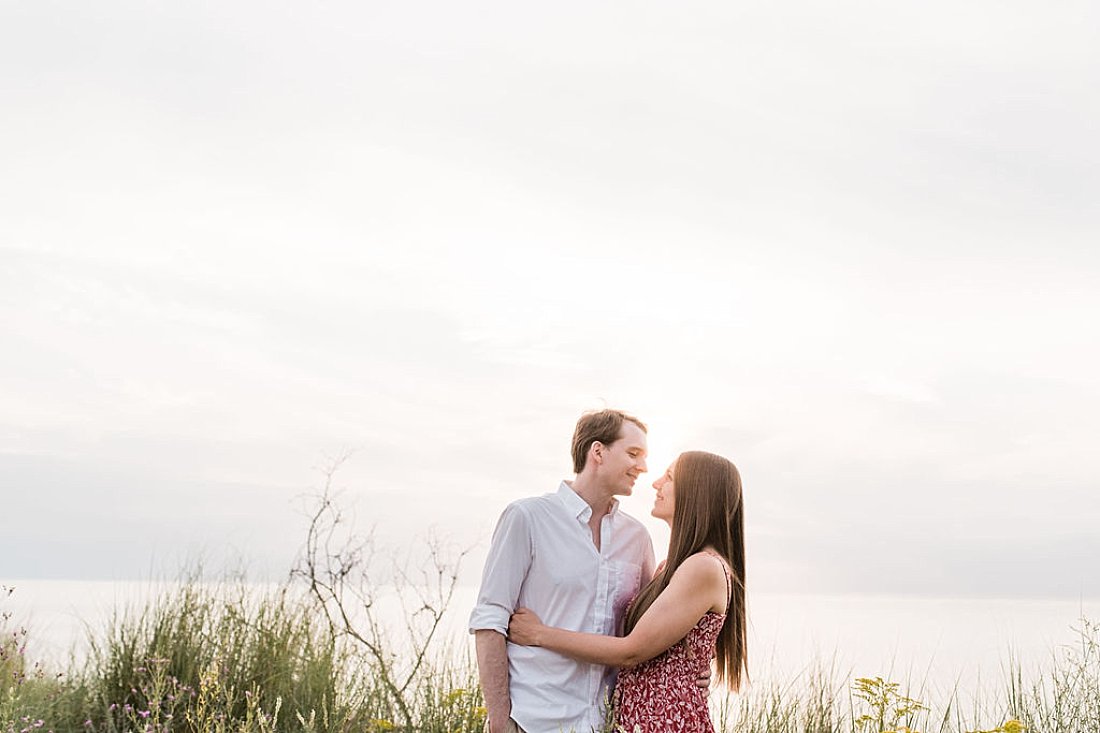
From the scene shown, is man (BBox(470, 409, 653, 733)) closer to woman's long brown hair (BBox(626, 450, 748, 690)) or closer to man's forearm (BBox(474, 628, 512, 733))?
man's forearm (BBox(474, 628, 512, 733))

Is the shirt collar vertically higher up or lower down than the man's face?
lower down

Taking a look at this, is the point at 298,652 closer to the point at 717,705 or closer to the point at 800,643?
the point at 717,705

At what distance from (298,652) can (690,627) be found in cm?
421

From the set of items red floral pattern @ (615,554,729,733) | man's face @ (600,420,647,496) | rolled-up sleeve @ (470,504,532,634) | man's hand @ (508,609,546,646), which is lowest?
red floral pattern @ (615,554,729,733)

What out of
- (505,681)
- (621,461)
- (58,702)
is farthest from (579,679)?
(58,702)

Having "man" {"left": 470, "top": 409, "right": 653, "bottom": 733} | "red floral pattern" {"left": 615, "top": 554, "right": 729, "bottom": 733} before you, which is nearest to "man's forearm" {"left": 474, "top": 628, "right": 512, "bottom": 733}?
"man" {"left": 470, "top": 409, "right": 653, "bottom": 733}

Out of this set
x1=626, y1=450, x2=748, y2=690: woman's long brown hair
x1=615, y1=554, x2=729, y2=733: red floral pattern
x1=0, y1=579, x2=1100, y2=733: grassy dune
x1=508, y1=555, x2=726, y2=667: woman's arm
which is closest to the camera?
x1=508, y1=555, x2=726, y2=667: woman's arm

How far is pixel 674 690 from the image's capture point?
14.4ft

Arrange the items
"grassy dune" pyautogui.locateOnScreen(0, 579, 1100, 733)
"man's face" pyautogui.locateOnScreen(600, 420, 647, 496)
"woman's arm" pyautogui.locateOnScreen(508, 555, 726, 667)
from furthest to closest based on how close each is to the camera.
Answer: "grassy dune" pyautogui.locateOnScreen(0, 579, 1100, 733)
"man's face" pyautogui.locateOnScreen(600, 420, 647, 496)
"woman's arm" pyautogui.locateOnScreen(508, 555, 726, 667)

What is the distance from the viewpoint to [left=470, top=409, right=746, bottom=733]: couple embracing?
4.33 meters

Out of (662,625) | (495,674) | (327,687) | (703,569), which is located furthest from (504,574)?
(327,687)

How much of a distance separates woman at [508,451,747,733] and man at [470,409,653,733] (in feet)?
0.29

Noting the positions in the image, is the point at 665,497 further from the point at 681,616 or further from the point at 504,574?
the point at 504,574

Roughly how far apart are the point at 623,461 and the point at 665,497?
0.25 meters
